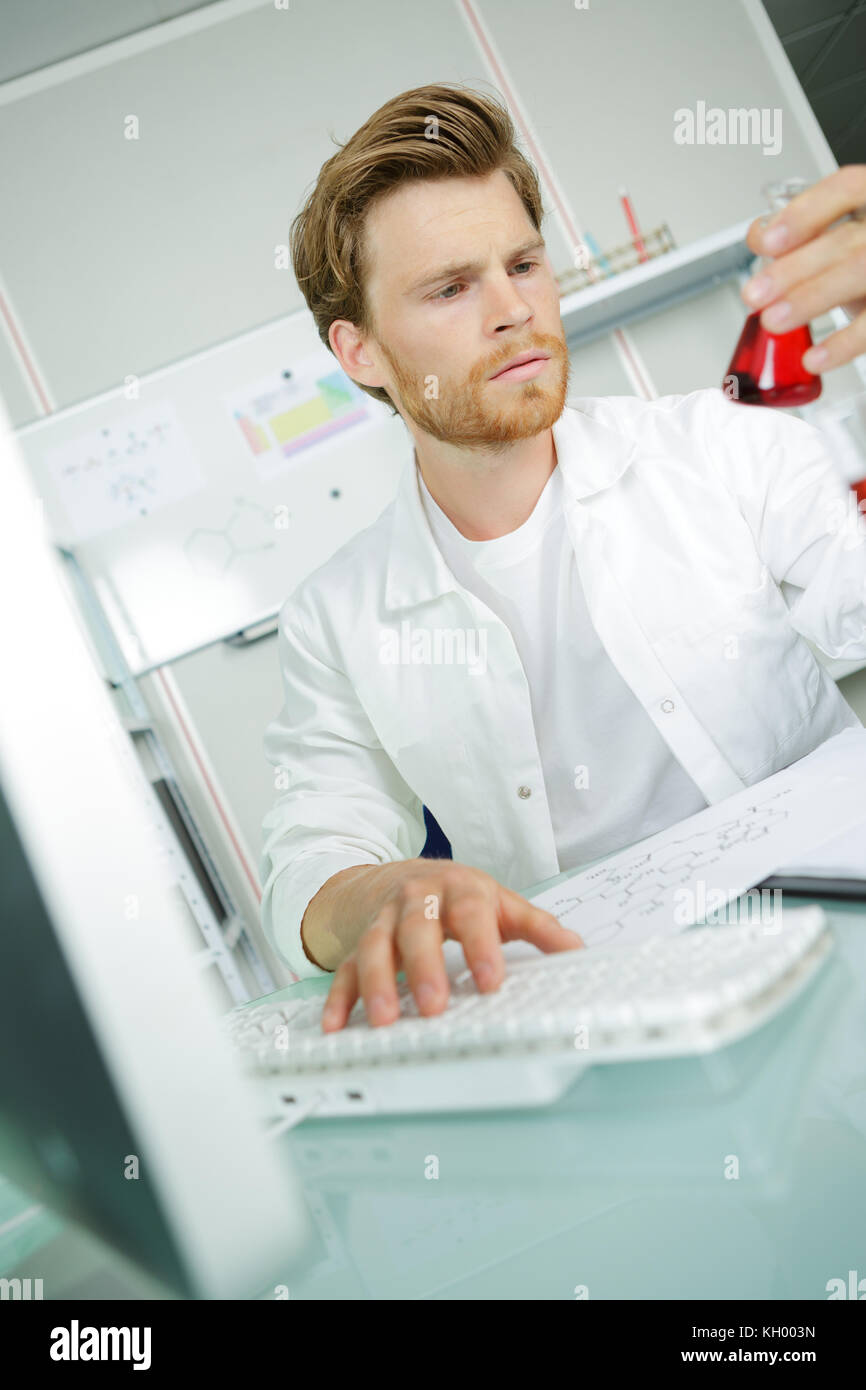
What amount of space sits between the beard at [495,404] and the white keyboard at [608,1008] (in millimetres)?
883

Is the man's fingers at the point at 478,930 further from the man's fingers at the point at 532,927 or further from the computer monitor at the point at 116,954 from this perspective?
the computer monitor at the point at 116,954

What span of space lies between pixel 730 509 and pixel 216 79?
2.50m

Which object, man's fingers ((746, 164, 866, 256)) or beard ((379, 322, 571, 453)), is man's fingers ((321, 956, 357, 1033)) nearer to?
man's fingers ((746, 164, 866, 256))

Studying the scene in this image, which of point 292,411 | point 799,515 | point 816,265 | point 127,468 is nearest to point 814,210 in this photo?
point 816,265

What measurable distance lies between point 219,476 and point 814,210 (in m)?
2.32

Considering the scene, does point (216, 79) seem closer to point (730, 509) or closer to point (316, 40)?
point (316, 40)

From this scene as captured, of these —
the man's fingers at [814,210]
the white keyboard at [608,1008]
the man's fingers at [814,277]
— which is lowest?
the white keyboard at [608,1008]

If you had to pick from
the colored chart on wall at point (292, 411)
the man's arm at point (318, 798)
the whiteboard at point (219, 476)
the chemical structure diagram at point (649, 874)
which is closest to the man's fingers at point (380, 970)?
the chemical structure diagram at point (649, 874)

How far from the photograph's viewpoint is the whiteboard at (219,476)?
2.77 m

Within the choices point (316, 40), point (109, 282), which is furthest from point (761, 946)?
point (316, 40)

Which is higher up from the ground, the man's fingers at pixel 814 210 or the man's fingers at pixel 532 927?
the man's fingers at pixel 814 210

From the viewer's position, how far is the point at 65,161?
112 inches

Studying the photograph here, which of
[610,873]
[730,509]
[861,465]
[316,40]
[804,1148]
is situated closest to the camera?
[804,1148]

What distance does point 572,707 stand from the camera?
4.14 ft
